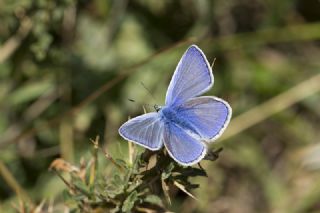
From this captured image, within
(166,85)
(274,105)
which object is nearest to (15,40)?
(166,85)

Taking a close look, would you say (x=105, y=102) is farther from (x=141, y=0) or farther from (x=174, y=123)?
(x=174, y=123)

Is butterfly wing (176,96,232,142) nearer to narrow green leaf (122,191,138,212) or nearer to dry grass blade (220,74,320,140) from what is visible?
narrow green leaf (122,191,138,212)

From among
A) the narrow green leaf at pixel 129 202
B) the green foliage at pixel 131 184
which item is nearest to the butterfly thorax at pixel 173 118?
the green foliage at pixel 131 184

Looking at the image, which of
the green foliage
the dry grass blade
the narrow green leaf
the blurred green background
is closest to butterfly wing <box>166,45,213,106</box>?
the green foliage

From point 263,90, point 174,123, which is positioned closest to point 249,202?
point 263,90

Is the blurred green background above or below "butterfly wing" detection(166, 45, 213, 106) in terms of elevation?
below
